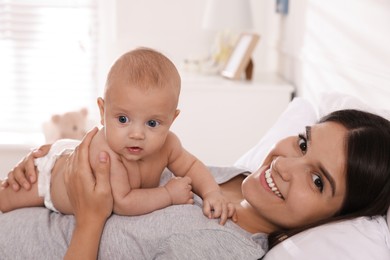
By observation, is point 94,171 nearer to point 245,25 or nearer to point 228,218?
point 228,218

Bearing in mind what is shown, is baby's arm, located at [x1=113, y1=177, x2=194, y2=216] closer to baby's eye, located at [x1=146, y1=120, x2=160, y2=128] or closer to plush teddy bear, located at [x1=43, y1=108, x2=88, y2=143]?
baby's eye, located at [x1=146, y1=120, x2=160, y2=128]

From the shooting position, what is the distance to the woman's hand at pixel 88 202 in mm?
1292

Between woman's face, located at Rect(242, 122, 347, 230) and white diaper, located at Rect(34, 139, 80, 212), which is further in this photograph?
white diaper, located at Rect(34, 139, 80, 212)

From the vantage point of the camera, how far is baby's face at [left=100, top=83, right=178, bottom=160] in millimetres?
1291

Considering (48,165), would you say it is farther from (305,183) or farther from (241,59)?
(241,59)

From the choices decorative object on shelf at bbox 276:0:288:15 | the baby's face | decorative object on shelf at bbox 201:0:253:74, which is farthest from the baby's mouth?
decorative object on shelf at bbox 276:0:288:15

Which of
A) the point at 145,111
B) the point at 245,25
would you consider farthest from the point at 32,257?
the point at 245,25

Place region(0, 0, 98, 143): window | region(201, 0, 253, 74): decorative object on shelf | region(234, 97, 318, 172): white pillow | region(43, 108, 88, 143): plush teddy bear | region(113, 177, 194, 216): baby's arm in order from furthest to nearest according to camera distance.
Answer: region(0, 0, 98, 143): window → region(43, 108, 88, 143): plush teddy bear → region(201, 0, 253, 74): decorative object on shelf → region(234, 97, 318, 172): white pillow → region(113, 177, 194, 216): baby's arm

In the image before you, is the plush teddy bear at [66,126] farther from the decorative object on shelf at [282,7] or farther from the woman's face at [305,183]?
the woman's face at [305,183]

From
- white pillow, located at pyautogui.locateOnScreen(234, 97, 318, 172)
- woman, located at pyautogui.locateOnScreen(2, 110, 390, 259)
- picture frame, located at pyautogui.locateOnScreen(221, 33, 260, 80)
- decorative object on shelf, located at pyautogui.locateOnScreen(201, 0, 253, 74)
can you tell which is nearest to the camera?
woman, located at pyautogui.locateOnScreen(2, 110, 390, 259)

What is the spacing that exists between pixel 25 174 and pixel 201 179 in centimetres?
46

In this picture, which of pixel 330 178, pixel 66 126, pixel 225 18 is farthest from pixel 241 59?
pixel 330 178

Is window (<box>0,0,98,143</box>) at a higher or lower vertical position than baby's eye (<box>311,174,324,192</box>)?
lower

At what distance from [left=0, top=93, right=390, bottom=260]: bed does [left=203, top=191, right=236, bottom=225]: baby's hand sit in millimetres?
123
